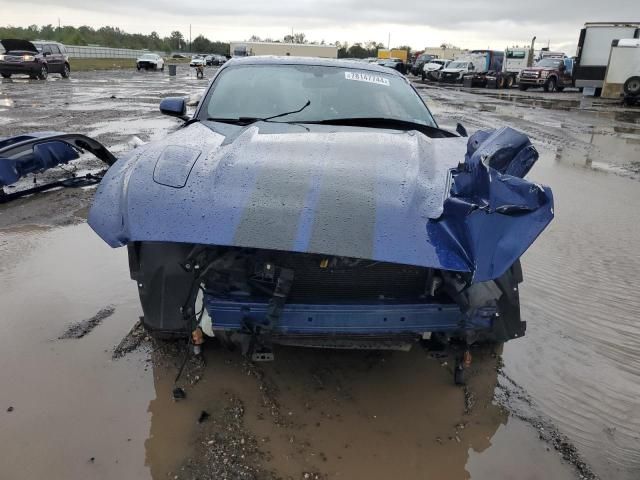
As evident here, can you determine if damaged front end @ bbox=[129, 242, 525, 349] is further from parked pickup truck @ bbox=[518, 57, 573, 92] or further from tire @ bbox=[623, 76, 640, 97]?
parked pickup truck @ bbox=[518, 57, 573, 92]

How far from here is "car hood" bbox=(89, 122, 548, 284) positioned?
79.3 inches

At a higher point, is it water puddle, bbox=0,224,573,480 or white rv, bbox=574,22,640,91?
white rv, bbox=574,22,640,91

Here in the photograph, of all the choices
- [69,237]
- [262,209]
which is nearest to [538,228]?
[262,209]

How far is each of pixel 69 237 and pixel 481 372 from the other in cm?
377

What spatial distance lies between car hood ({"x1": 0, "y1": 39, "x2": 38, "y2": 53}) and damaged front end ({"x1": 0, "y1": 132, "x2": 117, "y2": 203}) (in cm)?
2006

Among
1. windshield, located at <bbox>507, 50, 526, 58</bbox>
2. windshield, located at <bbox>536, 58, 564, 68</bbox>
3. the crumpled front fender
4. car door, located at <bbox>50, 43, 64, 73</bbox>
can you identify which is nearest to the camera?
the crumpled front fender

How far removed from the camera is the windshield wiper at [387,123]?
350cm

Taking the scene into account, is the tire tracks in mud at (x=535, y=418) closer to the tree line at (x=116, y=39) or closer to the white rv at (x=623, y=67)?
the white rv at (x=623, y=67)

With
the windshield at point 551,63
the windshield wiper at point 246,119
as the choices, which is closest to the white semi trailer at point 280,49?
the windshield at point 551,63

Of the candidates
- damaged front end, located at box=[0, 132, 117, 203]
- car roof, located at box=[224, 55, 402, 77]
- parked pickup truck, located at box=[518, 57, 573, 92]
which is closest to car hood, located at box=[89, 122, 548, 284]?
car roof, located at box=[224, 55, 402, 77]

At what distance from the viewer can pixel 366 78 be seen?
4109 millimetres

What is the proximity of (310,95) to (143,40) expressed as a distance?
101 metres

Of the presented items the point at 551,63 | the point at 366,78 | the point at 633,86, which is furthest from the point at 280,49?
the point at 366,78

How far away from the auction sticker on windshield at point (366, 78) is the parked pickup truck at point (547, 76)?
2871 centimetres
